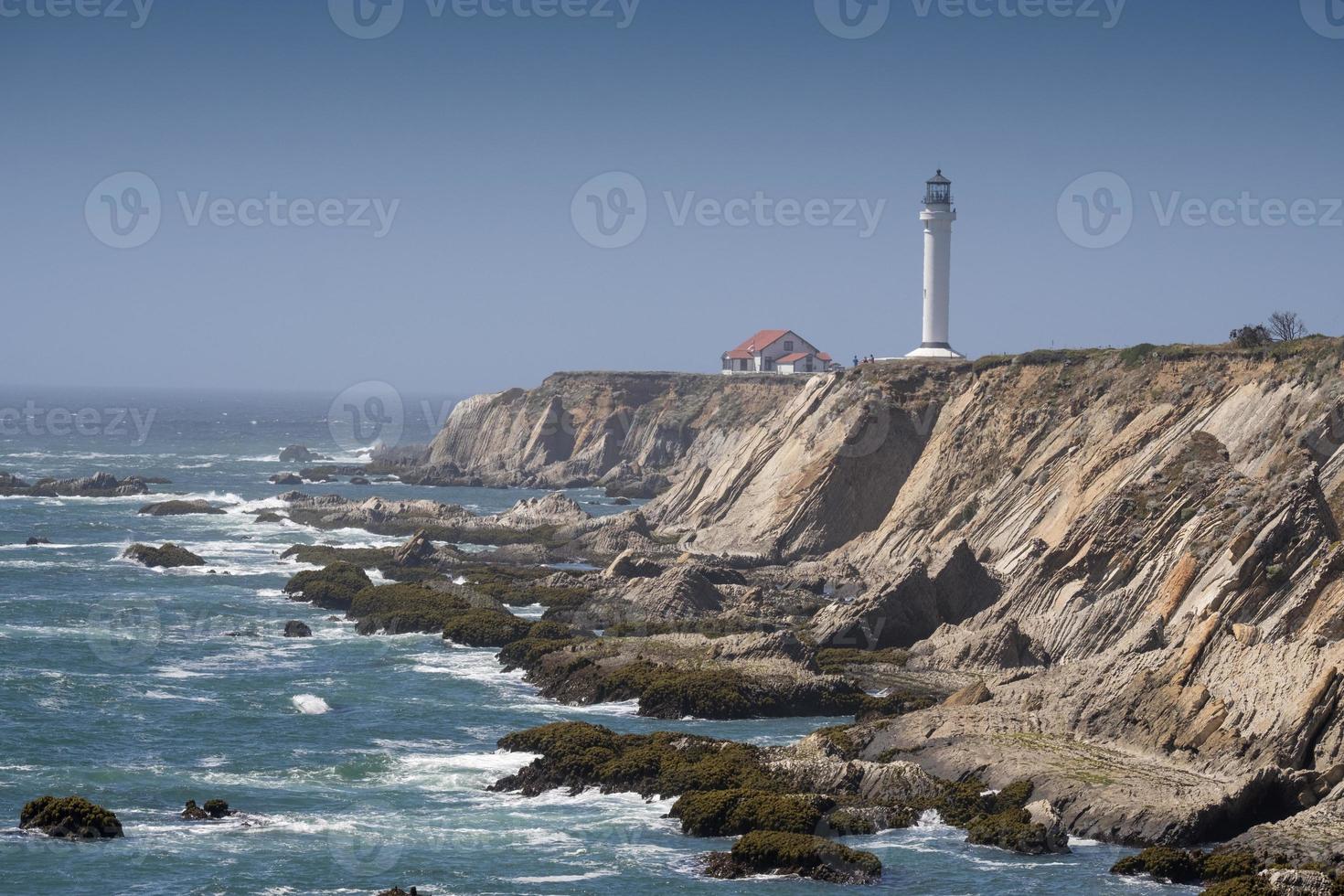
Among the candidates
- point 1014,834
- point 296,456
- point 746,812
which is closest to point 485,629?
point 746,812

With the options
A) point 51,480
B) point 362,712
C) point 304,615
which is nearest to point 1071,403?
point 304,615

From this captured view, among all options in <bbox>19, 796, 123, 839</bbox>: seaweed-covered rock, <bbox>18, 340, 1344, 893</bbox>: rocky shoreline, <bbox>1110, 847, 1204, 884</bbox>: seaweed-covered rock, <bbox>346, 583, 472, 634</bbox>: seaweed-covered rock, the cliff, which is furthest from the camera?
<bbox>346, 583, 472, 634</bbox>: seaweed-covered rock

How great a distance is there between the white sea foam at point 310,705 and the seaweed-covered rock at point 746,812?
15.5m

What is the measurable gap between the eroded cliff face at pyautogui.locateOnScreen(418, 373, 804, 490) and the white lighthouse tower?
28288 mm

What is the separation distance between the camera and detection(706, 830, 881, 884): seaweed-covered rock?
3353 cm

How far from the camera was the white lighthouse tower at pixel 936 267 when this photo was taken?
9650 cm

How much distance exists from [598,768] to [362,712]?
37.1 ft

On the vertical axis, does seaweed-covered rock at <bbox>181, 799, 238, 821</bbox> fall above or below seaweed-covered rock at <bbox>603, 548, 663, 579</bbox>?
below

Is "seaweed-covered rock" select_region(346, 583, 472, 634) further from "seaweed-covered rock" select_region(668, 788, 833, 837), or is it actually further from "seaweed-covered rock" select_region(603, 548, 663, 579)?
"seaweed-covered rock" select_region(668, 788, 833, 837)

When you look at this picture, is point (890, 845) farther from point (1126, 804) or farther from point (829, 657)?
point (829, 657)

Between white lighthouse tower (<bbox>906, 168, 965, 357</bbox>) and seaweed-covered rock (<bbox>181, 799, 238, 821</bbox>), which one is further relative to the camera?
white lighthouse tower (<bbox>906, 168, 965, 357</bbox>)

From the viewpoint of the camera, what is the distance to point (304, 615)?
6731cm

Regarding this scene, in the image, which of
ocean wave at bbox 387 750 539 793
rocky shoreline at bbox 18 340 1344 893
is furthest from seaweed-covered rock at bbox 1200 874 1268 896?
ocean wave at bbox 387 750 539 793

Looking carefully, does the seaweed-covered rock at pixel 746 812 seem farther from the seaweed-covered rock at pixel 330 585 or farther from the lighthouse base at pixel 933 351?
the lighthouse base at pixel 933 351
